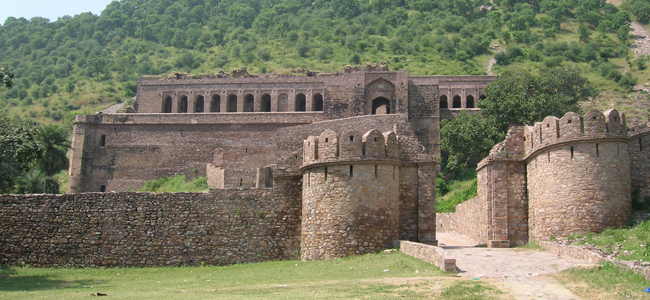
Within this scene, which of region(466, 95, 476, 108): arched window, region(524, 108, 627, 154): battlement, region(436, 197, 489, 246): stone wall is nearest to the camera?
region(524, 108, 627, 154): battlement

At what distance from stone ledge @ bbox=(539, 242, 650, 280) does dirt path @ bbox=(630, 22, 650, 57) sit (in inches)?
3951

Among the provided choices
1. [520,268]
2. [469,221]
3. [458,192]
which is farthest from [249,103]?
[520,268]

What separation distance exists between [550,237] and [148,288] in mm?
12529

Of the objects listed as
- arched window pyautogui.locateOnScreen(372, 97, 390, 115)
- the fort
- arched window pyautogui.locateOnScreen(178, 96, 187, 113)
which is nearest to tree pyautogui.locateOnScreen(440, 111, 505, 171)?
arched window pyautogui.locateOnScreen(372, 97, 390, 115)

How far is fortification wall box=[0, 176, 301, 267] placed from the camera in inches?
914

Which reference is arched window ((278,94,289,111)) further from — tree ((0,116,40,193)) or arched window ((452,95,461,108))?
tree ((0,116,40,193))

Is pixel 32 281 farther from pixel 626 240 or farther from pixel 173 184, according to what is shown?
pixel 173 184

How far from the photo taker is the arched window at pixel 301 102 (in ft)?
200

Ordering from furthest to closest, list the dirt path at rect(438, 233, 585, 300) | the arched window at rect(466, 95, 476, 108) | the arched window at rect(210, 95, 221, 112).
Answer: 1. the arched window at rect(466, 95, 476, 108)
2. the arched window at rect(210, 95, 221, 112)
3. the dirt path at rect(438, 233, 585, 300)

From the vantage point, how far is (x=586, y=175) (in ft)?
66.6

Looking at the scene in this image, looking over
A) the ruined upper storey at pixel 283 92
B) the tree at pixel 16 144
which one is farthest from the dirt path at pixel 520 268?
the ruined upper storey at pixel 283 92

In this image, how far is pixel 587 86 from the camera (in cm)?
5928

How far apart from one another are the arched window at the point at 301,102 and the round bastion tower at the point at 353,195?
39839mm

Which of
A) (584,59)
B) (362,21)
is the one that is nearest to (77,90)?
(362,21)
